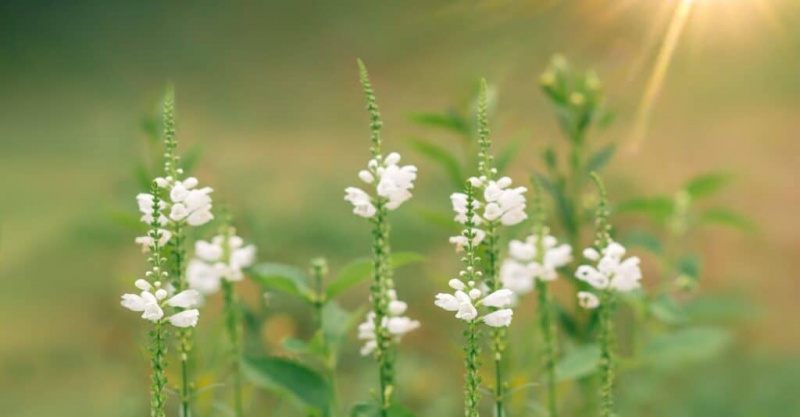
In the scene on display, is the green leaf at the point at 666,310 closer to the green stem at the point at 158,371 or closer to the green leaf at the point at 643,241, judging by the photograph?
the green leaf at the point at 643,241

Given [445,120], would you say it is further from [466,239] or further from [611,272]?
[466,239]

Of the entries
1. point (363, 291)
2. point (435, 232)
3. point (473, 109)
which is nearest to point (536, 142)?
point (435, 232)

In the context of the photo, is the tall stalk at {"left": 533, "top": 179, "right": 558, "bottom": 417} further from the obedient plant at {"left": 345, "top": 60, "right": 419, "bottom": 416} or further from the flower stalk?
the obedient plant at {"left": 345, "top": 60, "right": 419, "bottom": 416}

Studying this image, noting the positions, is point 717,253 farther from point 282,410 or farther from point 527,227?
point 282,410

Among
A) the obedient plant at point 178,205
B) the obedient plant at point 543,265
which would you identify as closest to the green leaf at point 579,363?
the obedient plant at point 543,265

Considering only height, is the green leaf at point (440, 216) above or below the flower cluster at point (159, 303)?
above

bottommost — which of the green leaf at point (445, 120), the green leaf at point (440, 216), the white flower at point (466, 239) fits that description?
the white flower at point (466, 239)

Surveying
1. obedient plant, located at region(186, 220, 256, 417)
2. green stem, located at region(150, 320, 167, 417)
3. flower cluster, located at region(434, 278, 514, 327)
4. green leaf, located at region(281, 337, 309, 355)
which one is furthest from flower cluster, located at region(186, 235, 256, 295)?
flower cluster, located at region(434, 278, 514, 327)
